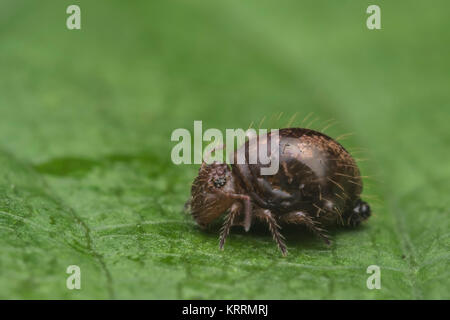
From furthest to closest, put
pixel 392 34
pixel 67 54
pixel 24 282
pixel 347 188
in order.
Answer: pixel 392 34, pixel 67 54, pixel 347 188, pixel 24 282

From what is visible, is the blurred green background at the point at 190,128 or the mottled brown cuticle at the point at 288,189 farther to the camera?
the mottled brown cuticle at the point at 288,189

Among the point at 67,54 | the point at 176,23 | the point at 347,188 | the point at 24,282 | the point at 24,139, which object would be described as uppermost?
the point at 176,23

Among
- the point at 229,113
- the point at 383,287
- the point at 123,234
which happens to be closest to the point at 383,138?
the point at 229,113

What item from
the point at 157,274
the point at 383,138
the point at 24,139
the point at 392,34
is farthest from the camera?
the point at 392,34

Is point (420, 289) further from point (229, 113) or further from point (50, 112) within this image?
point (50, 112)

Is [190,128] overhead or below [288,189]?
overhead

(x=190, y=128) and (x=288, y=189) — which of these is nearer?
(x=288, y=189)

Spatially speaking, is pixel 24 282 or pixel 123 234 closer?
pixel 24 282

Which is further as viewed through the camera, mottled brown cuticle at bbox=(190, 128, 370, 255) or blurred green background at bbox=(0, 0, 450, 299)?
mottled brown cuticle at bbox=(190, 128, 370, 255)
